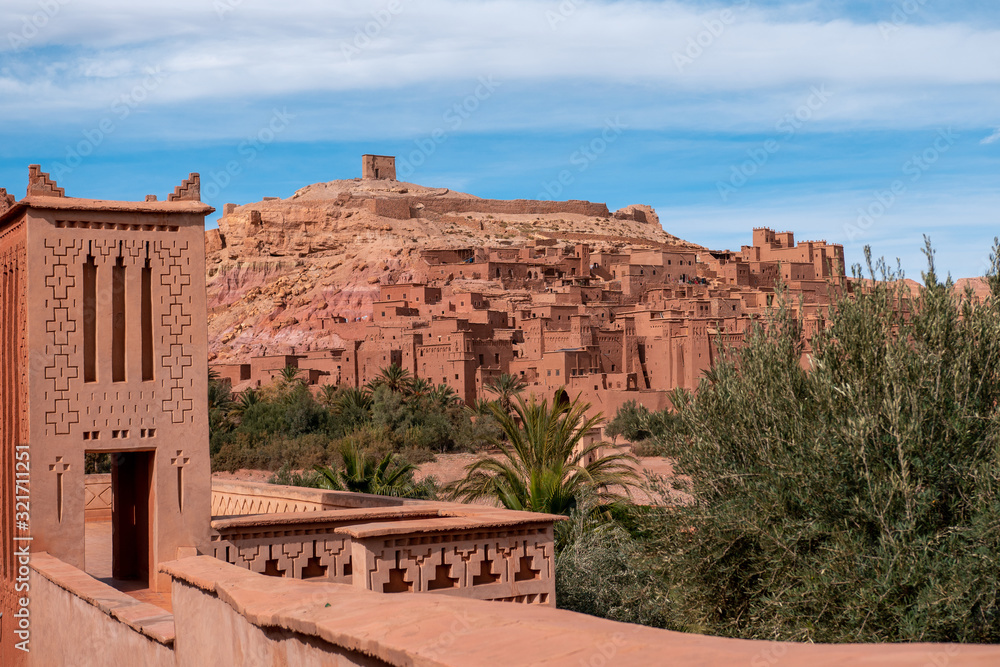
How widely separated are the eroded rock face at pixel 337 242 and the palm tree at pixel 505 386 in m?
13.6

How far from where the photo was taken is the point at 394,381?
141ft

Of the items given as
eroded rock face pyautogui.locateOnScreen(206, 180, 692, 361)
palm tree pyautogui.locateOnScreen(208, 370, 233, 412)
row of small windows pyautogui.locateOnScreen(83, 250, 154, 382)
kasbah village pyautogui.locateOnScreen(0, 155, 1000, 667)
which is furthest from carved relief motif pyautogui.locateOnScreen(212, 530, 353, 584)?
eroded rock face pyautogui.locateOnScreen(206, 180, 692, 361)

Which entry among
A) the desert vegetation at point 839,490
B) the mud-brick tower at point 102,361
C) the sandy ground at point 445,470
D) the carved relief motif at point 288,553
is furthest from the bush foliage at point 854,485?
the sandy ground at point 445,470

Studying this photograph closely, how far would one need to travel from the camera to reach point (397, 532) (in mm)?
6258

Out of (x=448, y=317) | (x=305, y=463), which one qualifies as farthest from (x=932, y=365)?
(x=448, y=317)

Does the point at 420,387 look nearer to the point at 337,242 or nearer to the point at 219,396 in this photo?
the point at 219,396

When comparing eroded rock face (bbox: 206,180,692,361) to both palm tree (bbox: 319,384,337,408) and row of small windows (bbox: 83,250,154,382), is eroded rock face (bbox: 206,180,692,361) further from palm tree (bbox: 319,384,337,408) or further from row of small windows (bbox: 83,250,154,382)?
row of small windows (bbox: 83,250,154,382)

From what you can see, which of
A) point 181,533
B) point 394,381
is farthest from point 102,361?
point 394,381

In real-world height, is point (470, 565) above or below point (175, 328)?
below

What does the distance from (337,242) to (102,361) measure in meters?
70.0

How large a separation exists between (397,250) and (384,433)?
120 ft

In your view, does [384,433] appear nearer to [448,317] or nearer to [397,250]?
[448,317]

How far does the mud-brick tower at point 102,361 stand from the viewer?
24.1ft

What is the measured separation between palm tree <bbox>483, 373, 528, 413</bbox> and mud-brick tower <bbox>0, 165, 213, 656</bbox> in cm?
3326
